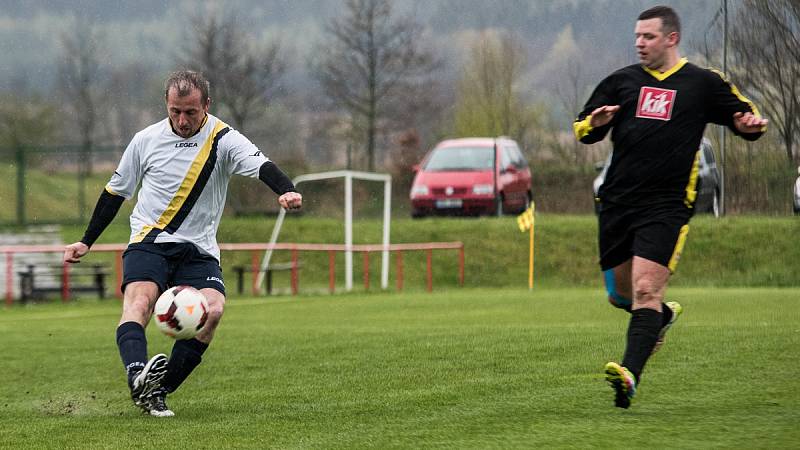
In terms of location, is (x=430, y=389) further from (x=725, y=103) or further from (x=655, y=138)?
(x=725, y=103)

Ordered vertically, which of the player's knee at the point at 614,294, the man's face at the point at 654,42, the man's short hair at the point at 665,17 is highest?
the man's short hair at the point at 665,17

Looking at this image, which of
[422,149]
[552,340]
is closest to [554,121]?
[422,149]

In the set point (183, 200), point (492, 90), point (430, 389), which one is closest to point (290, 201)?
point (183, 200)

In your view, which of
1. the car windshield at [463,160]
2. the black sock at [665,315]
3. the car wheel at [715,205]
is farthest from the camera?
the car windshield at [463,160]

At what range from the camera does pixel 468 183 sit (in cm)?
2831

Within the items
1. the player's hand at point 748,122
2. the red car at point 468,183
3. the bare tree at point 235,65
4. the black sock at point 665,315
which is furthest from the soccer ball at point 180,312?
the bare tree at point 235,65

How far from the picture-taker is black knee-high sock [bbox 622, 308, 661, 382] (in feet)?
20.4

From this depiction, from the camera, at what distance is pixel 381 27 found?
4025 cm

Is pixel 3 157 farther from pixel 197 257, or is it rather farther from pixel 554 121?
pixel 197 257

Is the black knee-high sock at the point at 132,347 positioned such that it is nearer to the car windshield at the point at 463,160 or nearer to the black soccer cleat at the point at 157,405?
the black soccer cleat at the point at 157,405

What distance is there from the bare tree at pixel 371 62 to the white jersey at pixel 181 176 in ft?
A: 108

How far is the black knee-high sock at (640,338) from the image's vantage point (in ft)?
20.4

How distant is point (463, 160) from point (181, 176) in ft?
73.1

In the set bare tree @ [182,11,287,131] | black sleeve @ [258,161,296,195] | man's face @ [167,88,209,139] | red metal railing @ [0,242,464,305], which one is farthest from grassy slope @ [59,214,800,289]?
man's face @ [167,88,209,139]
